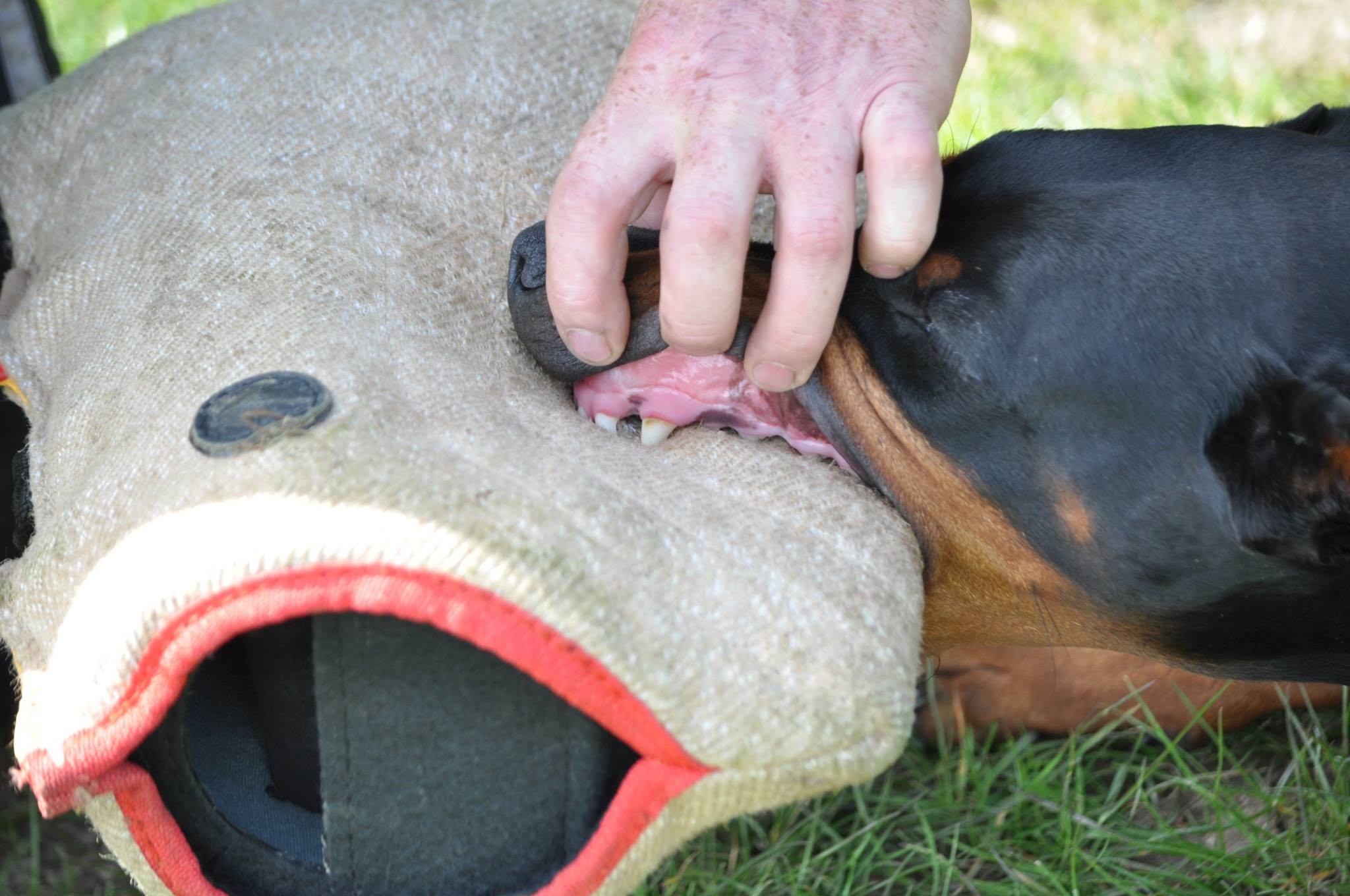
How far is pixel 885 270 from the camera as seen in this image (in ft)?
4.74

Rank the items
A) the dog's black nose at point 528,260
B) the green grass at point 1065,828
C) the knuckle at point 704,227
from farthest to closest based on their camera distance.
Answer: the green grass at point 1065,828, the dog's black nose at point 528,260, the knuckle at point 704,227

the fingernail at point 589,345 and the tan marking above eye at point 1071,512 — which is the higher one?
the fingernail at point 589,345

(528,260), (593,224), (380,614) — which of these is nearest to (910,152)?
(593,224)

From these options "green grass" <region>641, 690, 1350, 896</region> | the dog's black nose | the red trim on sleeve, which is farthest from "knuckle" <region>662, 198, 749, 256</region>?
"green grass" <region>641, 690, 1350, 896</region>

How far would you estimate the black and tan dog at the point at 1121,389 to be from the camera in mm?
1399

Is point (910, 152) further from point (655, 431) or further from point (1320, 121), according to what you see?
point (1320, 121)

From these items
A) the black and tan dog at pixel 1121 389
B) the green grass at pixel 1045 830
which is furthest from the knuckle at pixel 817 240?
the green grass at pixel 1045 830

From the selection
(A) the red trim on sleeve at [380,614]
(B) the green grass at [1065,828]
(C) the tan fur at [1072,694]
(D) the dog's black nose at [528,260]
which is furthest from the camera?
(C) the tan fur at [1072,694]

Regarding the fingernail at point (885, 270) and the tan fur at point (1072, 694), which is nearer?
the fingernail at point (885, 270)

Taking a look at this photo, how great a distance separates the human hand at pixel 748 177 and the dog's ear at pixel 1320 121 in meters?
0.63

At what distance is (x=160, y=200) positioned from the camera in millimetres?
1625

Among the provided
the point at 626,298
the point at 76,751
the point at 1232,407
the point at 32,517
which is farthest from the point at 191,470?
the point at 1232,407

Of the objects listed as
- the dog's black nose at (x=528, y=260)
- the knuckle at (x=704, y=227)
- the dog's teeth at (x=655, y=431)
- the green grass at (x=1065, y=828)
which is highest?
the knuckle at (x=704, y=227)

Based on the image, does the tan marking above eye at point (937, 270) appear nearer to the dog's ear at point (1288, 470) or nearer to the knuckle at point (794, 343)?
the knuckle at point (794, 343)
